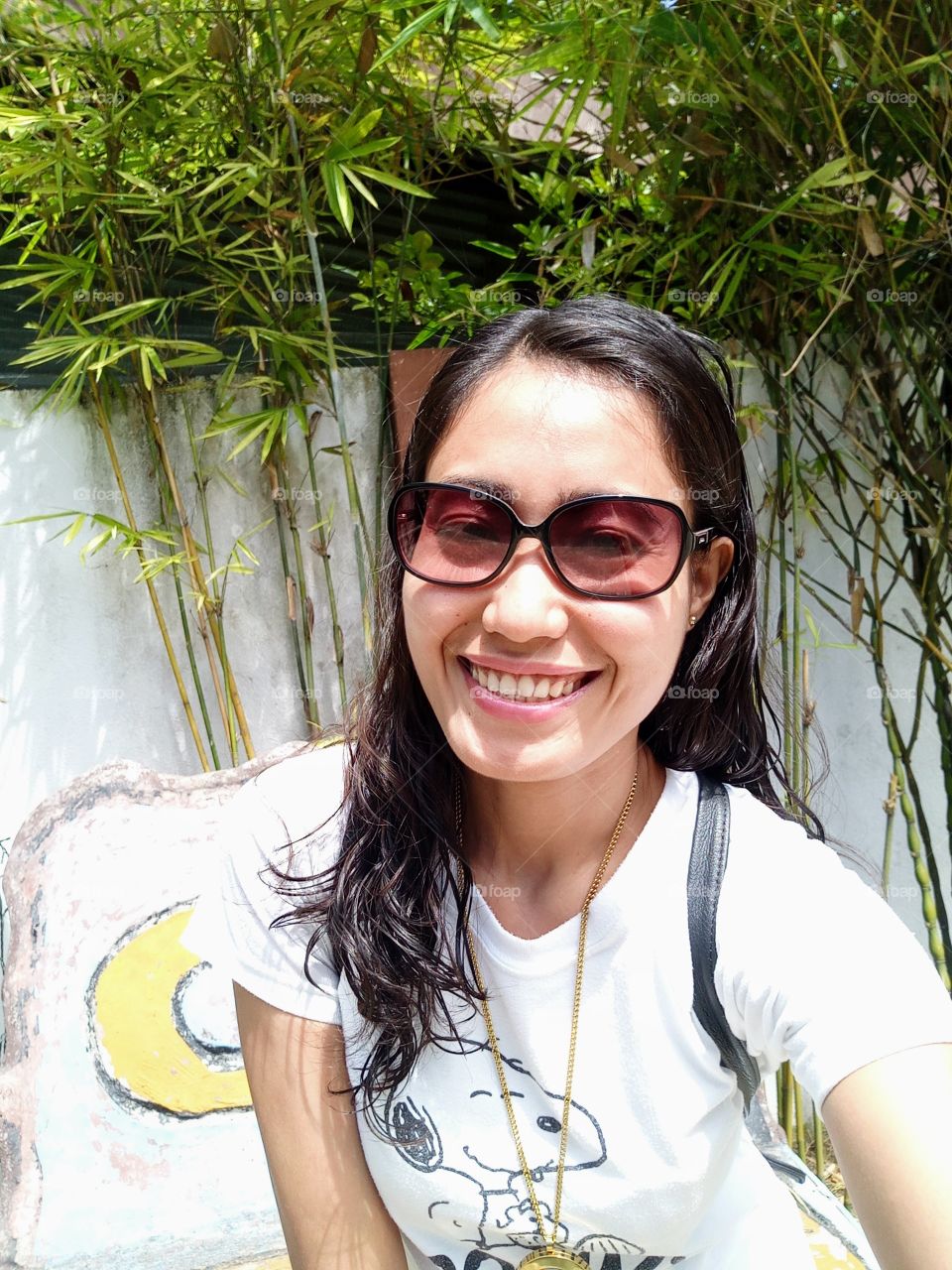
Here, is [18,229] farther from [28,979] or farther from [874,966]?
[874,966]

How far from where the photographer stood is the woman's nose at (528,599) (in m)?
0.91

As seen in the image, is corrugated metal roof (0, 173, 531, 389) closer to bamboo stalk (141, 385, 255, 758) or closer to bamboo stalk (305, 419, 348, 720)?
bamboo stalk (141, 385, 255, 758)

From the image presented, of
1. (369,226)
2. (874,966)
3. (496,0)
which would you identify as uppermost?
(496,0)

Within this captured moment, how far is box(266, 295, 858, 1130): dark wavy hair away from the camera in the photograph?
99cm

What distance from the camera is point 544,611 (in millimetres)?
918

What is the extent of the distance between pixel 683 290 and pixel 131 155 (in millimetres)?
1130

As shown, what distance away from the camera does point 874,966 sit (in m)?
0.87

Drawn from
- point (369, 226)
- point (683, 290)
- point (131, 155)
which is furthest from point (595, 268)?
A: point (131, 155)

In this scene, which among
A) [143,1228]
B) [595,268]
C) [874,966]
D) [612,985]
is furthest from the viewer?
[595,268]

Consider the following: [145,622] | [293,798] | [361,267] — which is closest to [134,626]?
[145,622]
